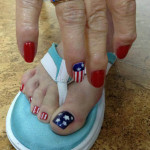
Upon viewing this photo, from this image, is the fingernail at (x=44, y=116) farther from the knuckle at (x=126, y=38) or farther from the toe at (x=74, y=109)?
the knuckle at (x=126, y=38)

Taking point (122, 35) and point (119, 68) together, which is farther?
point (119, 68)

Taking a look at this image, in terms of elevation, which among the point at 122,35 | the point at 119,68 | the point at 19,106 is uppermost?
the point at 122,35

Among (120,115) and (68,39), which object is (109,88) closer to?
(120,115)

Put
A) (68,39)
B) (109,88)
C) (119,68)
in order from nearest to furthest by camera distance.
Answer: (68,39)
(109,88)
(119,68)

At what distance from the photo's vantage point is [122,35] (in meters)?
0.51

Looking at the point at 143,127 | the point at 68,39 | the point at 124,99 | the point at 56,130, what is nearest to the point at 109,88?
the point at 124,99

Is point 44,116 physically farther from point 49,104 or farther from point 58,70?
point 58,70

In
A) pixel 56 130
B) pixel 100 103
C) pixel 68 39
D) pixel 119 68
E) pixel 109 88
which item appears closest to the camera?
pixel 68 39

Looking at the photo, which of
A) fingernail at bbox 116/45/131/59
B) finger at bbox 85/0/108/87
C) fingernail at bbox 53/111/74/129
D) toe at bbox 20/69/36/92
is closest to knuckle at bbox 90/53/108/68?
finger at bbox 85/0/108/87

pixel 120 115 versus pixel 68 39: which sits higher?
pixel 68 39

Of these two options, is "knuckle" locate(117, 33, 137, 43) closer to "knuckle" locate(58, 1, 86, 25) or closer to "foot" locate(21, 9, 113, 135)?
"knuckle" locate(58, 1, 86, 25)

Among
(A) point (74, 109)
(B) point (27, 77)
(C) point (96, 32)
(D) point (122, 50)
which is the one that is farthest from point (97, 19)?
(B) point (27, 77)

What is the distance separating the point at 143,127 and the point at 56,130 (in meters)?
0.27

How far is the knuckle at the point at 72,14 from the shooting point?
42 centimetres
